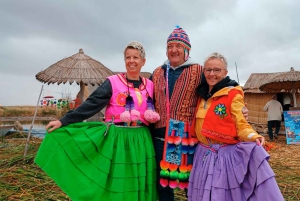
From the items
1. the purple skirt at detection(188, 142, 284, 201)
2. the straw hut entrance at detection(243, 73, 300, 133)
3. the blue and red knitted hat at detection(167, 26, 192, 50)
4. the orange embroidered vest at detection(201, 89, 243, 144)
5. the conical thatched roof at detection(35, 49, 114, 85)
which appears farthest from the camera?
the straw hut entrance at detection(243, 73, 300, 133)

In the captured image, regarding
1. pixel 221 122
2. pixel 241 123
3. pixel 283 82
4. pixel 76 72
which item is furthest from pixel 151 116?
pixel 283 82

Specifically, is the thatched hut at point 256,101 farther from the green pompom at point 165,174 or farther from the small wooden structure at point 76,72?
the green pompom at point 165,174

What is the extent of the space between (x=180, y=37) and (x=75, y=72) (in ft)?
13.4

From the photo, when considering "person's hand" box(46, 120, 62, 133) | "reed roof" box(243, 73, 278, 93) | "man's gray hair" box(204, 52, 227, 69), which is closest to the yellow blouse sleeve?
"man's gray hair" box(204, 52, 227, 69)

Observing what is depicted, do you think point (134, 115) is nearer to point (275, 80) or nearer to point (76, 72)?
point (76, 72)

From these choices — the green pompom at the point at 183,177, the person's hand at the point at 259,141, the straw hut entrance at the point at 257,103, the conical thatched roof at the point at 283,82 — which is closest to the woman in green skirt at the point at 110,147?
the green pompom at the point at 183,177

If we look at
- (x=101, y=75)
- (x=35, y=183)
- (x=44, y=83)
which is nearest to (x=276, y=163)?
(x=101, y=75)

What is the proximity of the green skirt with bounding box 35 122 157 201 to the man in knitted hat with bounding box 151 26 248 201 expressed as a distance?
15 cm

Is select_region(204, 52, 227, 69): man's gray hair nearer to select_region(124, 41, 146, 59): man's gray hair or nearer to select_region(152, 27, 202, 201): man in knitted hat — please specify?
select_region(152, 27, 202, 201): man in knitted hat

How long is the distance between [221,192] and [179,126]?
26.1 inches

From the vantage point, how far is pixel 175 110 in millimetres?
2428

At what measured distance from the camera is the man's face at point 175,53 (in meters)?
2.47

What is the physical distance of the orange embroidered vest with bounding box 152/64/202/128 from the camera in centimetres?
243

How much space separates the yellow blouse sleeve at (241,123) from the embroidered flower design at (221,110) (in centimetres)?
7
